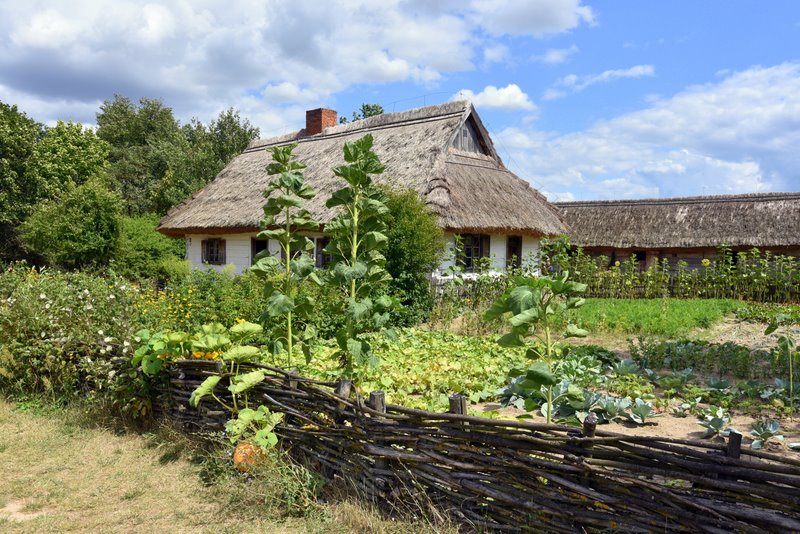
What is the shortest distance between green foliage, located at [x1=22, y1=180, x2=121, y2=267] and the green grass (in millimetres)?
14287

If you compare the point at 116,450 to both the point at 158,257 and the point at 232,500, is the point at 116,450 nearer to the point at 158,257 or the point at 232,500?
the point at 232,500

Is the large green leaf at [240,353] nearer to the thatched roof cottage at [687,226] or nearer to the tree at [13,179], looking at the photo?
the thatched roof cottage at [687,226]

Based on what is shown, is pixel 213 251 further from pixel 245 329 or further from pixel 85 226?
pixel 245 329

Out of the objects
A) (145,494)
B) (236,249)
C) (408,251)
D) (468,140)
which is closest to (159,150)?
(236,249)

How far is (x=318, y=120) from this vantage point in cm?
2227

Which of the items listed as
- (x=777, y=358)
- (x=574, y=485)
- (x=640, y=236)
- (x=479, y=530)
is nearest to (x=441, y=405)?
(x=479, y=530)

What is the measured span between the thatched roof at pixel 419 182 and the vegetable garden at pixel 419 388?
6432 millimetres

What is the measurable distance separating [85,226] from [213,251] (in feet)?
12.8

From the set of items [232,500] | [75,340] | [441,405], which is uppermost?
[75,340]

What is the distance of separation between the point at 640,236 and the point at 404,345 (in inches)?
699

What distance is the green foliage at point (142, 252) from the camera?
18611 mm

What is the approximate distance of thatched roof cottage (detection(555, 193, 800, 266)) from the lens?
67.3 ft

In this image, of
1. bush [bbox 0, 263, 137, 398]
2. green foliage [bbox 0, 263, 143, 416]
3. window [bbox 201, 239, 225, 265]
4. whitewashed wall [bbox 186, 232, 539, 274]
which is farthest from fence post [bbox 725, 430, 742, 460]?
window [bbox 201, 239, 225, 265]

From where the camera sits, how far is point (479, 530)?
3.26 metres
